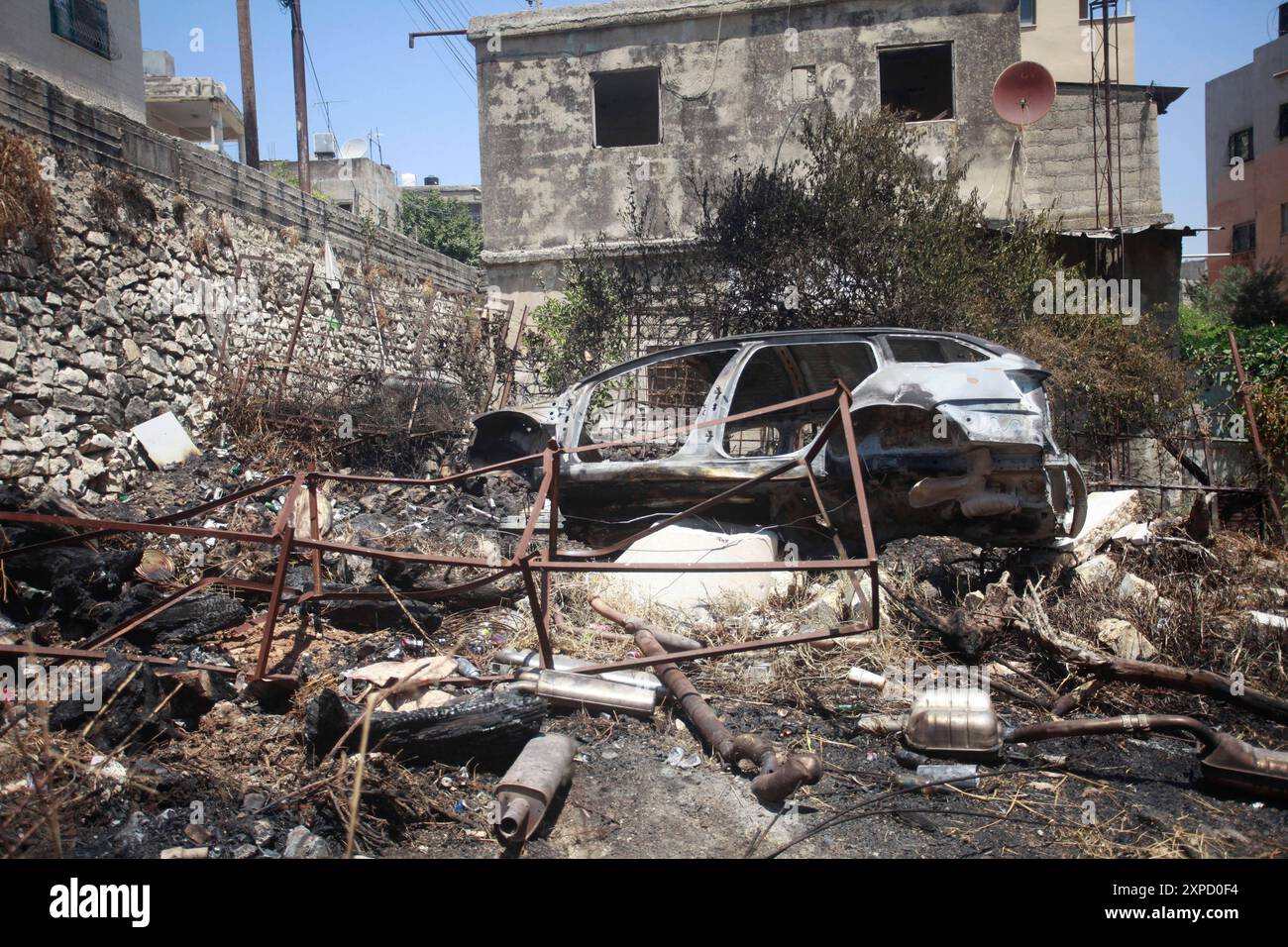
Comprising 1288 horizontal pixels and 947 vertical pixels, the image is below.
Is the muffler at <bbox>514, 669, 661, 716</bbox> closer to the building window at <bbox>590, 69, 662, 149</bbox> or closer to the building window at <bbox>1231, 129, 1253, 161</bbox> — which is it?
the building window at <bbox>590, 69, 662, 149</bbox>

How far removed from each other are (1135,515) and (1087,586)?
1782 mm

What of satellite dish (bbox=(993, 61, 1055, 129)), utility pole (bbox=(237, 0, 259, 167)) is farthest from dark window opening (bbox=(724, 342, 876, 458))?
utility pole (bbox=(237, 0, 259, 167))

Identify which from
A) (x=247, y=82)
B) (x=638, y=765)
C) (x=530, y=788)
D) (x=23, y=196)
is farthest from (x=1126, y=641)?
(x=247, y=82)

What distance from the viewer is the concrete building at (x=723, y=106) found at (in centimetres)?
1202

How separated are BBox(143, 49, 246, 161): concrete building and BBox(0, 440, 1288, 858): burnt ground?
24488 mm

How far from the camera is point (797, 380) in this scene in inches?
234

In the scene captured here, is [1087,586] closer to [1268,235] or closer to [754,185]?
[754,185]

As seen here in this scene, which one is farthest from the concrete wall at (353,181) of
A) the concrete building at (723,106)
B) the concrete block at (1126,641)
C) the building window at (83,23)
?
the concrete block at (1126,641)

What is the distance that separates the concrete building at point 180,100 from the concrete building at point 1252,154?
29926 millimetres

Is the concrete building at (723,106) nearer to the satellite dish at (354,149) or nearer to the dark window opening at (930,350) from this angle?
the dark window opening at (930,350)

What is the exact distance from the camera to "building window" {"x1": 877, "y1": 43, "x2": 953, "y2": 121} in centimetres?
1240

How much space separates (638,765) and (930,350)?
3.50 m

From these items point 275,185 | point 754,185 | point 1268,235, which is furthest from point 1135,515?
point 1268,235
